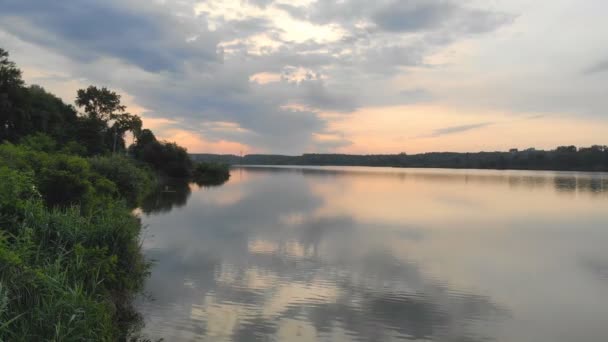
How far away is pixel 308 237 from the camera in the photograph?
20578 millimetres

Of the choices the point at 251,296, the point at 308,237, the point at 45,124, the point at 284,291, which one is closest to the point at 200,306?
the point at 251,296

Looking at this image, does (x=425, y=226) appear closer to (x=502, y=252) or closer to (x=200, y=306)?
(x=502, y=252)

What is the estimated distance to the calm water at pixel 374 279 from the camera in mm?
9445

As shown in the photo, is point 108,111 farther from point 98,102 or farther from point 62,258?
point 62,258

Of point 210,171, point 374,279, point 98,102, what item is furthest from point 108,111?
point 374,279

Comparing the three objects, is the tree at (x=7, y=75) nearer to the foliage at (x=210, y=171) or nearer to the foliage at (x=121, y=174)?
the foliage at (x=121, y=174)

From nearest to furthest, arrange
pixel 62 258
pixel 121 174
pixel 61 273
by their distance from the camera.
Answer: pixel 61 273 < pixel 62 258 < pixel 121 174

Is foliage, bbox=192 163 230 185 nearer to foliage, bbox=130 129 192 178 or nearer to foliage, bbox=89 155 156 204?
foliage, bbox=130 129 192 178

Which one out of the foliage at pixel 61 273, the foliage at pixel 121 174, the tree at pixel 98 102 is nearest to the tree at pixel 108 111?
the tree at pixel 98 102

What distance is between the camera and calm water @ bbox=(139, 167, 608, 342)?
9.45 meters

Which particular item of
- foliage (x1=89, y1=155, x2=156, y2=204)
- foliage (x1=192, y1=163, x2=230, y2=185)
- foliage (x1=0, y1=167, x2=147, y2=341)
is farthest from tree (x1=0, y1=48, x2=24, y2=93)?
foliage (x1=192, y1=163, x2=230, y2=185)

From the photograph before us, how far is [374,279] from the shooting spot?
43.7 ft

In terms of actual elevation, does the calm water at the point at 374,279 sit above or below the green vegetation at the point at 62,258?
below

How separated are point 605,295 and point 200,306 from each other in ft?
40.4
